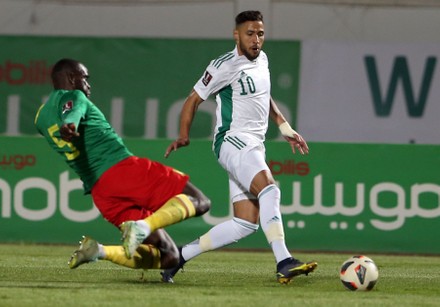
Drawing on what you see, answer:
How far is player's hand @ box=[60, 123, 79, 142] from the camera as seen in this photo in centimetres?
738

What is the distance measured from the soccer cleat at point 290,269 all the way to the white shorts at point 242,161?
0.68 meters

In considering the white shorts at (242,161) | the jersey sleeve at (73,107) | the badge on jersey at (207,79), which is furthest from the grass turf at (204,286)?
the badge on jersey at (207,79)

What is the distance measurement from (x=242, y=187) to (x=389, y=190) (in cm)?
470

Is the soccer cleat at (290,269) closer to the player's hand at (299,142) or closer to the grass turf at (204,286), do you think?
the grass turf at (204,286)

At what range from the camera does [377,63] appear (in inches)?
635

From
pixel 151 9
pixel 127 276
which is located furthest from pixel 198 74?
pixel 127 276

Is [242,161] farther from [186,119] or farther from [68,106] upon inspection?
[68,106]

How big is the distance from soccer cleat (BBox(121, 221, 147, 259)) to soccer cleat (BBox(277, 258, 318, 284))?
111 cm

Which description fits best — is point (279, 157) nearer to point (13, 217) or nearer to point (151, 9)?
point (13, 217)

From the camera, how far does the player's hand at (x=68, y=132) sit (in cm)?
738

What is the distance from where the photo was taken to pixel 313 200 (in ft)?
43.0

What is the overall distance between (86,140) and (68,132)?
0.55 meters

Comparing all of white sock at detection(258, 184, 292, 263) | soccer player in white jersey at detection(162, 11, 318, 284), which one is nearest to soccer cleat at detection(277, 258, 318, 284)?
white sock at detection(258, 184, 292, 263)

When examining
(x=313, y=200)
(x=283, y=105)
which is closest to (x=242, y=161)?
(x=313, y=200)
